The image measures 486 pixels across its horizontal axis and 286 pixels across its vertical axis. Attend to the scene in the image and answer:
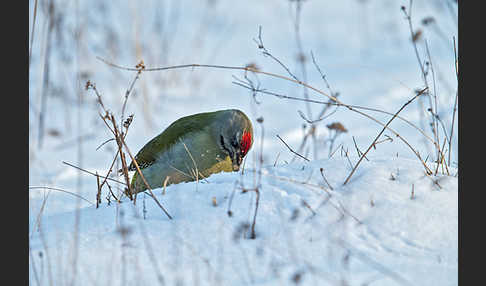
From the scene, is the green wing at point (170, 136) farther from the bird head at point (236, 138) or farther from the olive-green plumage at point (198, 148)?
the bird head at point (236, 138)

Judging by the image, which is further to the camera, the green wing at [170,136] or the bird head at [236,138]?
the green wing at [170,136]

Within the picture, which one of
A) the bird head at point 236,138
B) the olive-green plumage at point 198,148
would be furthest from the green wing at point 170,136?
the bird head at point 236,138

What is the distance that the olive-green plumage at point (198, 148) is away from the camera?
509cm

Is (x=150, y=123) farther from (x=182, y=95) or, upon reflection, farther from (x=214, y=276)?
(x=214, y=276)

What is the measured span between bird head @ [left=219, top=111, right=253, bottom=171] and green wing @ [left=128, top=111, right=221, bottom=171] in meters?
0.20

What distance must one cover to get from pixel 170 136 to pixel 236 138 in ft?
1.98

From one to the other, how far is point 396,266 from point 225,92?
368 inches

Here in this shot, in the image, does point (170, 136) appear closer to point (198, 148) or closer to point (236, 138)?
point (198, 148)

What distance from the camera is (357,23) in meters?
15.5

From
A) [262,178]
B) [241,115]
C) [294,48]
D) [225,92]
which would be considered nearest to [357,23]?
[294,48]

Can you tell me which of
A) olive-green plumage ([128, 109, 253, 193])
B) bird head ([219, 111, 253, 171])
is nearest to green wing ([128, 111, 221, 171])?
olive-green plumage ([128, 109, 253, 193])

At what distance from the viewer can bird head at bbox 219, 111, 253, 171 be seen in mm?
5062

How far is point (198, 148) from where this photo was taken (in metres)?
5.20

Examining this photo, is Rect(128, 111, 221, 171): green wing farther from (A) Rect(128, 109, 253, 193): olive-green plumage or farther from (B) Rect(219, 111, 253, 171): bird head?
(B) Rect(219, 111, 253, 171): bird head
